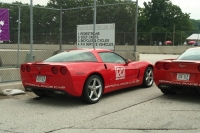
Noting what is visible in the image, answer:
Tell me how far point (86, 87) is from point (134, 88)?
104 inches

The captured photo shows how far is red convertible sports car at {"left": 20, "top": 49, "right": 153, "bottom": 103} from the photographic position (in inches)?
237

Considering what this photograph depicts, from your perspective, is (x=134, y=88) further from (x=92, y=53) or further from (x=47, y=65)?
(x=47, y=65)

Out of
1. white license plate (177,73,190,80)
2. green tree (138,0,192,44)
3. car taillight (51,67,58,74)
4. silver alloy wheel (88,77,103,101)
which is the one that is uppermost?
green tree (138,0,192,44)

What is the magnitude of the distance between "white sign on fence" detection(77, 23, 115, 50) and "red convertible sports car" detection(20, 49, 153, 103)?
3.99 meters

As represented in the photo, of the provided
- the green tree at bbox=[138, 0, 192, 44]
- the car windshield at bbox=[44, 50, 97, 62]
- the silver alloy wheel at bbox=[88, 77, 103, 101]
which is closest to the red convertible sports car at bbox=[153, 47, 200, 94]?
the silver alloy wheel at bbox=[88, 77, 103, 101]

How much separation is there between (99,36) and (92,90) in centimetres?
569

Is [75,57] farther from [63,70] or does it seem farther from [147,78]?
[147,78]

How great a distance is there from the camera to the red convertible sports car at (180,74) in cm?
643

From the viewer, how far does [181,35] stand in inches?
1465

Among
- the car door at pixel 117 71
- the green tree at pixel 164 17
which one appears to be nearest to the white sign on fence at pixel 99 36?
the car door at pixel 117 71

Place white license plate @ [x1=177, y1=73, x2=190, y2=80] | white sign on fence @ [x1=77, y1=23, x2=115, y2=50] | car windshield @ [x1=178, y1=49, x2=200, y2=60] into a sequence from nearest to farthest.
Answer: white license plate @ [x1=177, y1=73, x2=190, y2=80] < car windshield @ [x1=178, y1=49, x2=200, y2=60] < white sign on fence @ [x1=77, y1=23, x2=115, y2=50]

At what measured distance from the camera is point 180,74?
6645mm

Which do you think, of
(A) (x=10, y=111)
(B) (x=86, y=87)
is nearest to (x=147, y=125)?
(B) (x=86, y=87)

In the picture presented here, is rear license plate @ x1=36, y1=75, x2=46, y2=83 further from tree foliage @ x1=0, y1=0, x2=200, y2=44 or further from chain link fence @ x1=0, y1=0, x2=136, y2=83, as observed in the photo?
chain link fence @ x1=0, y1=0, x2=136, y2=83
